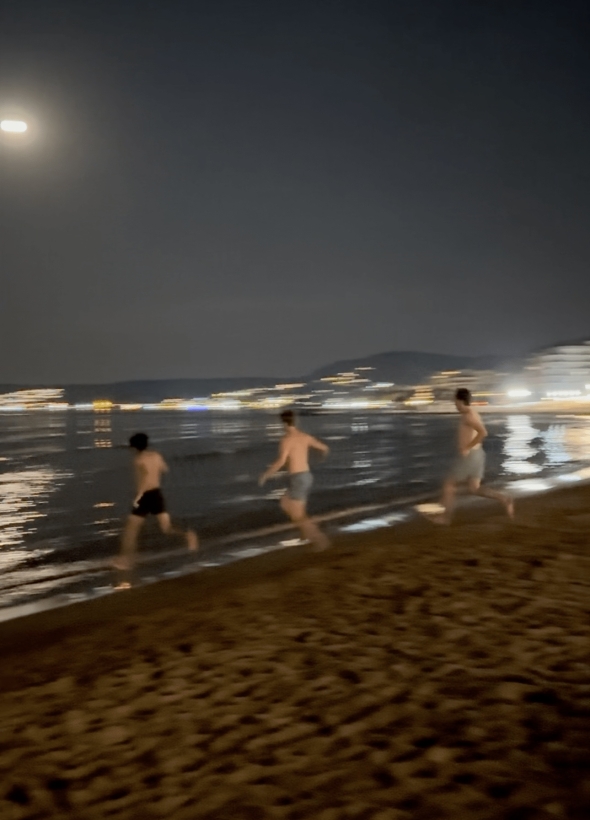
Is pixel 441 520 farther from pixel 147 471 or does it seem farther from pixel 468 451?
pixel 147 471

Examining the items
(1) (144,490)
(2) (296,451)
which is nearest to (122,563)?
(1) (144,490)

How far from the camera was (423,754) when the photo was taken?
321 centimetres

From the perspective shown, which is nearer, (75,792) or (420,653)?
(75,792)

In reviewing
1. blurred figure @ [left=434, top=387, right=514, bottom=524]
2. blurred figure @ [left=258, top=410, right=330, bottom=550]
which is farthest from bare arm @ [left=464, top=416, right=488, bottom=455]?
blurred figure @ [left=258, top=410, right=330, bottom=550]

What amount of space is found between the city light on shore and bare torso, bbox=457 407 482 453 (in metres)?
5.51

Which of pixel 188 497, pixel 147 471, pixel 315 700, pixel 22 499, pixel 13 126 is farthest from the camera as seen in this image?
pixel 22 499

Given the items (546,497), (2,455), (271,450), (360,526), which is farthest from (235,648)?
(2,455)

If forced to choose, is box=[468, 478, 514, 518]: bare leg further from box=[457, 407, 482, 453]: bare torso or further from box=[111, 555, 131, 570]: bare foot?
box=[111, 555, 131, 570]: bare foot

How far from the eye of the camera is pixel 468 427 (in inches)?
354

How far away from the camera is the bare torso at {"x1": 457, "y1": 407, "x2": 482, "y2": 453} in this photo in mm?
8891

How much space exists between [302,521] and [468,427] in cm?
225

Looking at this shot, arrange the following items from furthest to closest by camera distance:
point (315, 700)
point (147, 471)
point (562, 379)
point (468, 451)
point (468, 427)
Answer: point (562, 379), point (468, 451), point (468, 427), point (147, 471), point (315, 700)

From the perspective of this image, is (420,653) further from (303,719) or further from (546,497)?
(546,497)

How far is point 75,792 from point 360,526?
8183 millimetres
